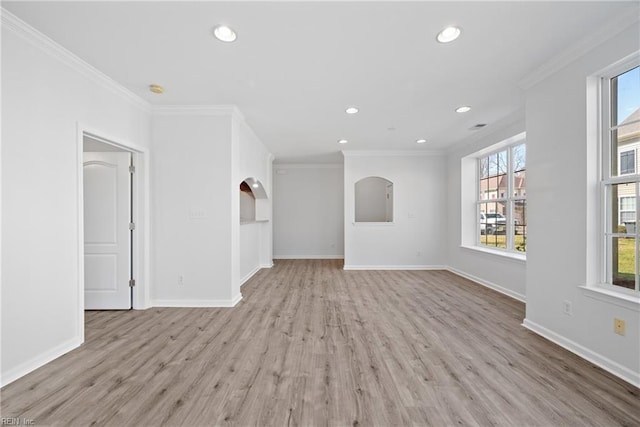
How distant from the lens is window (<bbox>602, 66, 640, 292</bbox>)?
6.80 feet

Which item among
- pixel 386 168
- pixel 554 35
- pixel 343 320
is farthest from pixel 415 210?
pixel 554 35

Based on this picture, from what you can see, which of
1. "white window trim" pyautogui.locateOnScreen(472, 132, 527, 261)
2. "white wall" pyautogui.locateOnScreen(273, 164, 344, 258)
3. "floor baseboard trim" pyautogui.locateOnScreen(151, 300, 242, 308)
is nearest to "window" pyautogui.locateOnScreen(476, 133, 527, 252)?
"white window trim" pyautogui.locateOnScreen(472, 132, 527, 261)

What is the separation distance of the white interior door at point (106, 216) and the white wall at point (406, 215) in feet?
13.3

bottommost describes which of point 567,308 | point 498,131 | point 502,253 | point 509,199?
point 567,308

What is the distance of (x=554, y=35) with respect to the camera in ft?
6.97

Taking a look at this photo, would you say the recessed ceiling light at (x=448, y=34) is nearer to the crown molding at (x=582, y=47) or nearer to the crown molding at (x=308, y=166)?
the crown molding at (x=582, y=47)

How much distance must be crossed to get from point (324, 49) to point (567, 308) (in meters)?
3.07

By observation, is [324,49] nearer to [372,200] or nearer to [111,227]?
[111,227]

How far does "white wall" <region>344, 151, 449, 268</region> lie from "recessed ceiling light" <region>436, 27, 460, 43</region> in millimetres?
3882

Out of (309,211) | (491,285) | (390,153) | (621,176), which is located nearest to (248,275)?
(309,211)

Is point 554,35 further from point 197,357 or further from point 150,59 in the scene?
point 197,357

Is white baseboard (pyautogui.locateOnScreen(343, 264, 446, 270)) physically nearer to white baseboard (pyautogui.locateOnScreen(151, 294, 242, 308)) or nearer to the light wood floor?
the light wood floor

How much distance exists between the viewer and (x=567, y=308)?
7.89 ft

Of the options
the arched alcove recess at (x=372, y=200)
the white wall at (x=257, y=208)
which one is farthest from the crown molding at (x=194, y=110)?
the arched alcove recess at (x=372, y=200)
